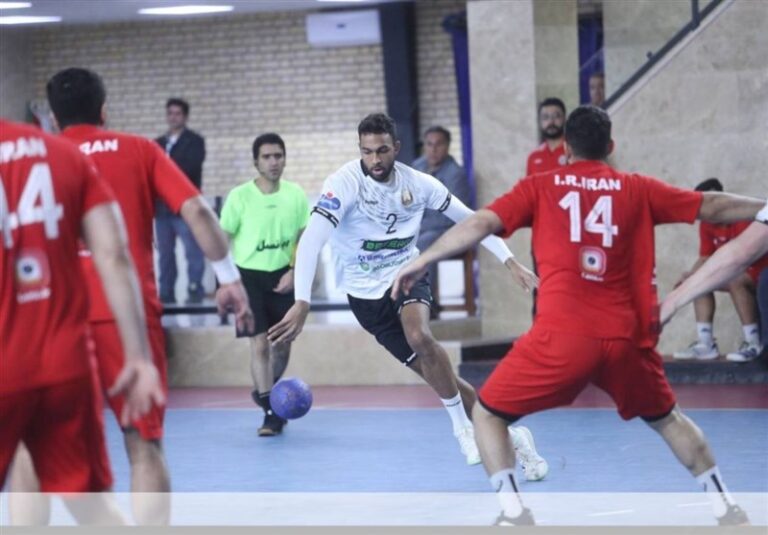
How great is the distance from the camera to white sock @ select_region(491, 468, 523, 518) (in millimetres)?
6480

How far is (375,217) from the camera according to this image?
344 inches

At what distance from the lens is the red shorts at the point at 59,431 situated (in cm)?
472

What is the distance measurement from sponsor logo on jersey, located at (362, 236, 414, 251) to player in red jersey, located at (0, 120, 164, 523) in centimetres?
A: 407

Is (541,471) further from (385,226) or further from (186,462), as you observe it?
(186,462)

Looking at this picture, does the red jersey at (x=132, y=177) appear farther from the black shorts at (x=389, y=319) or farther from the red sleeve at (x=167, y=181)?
the black shorts at (x=389, y=319)

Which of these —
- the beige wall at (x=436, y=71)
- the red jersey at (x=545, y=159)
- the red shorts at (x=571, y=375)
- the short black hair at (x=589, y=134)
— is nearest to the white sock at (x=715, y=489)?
the red shorts at (x=571, y=375)

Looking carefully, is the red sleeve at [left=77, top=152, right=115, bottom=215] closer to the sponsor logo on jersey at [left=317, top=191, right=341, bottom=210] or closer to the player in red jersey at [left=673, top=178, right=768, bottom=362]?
the sponsor logo on jersey at [left=317, top=191, right=341, bottom=210]

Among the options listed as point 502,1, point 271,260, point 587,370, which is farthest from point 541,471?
point 502,1

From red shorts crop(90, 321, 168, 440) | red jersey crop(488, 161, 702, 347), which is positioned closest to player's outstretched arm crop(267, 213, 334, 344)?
red jersey crop(488, 161, 702, 347)

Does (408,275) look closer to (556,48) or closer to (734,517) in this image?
(734,517)

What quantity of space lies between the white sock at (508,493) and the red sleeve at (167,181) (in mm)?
1767

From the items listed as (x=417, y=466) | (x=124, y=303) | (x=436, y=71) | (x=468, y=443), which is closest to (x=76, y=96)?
(x=124, y=303)

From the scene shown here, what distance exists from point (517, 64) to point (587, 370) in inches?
298

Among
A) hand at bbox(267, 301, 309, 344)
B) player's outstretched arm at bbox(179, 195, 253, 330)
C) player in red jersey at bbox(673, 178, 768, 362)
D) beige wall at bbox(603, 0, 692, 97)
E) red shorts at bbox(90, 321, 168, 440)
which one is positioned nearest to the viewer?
player's outstretched arm at bbox(179, 195, 253, 330)
